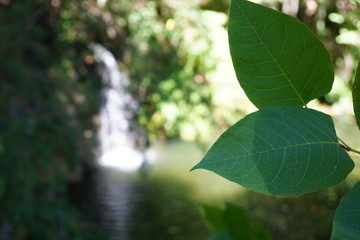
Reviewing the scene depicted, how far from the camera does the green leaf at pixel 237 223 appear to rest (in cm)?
62

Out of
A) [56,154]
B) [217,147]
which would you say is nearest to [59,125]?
[56,154]

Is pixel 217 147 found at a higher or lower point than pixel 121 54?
lower

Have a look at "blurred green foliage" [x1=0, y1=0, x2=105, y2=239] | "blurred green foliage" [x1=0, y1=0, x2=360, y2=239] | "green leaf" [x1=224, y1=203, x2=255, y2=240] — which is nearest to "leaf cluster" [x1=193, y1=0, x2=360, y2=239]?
"green leaf" [x1=224, y1=203, x2=255, y2=240]

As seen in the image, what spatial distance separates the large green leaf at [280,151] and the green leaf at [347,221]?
18 millimetres

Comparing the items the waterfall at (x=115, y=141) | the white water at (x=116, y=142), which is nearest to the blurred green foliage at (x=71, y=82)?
the waterfall at (x=115, y=141)

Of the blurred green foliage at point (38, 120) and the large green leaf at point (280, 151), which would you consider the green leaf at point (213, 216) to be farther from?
the blurred green foliage at point (38, 120)

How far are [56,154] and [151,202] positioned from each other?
1.73 m

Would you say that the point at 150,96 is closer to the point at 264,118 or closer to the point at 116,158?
the point at 116,158

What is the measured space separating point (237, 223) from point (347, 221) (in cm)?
43

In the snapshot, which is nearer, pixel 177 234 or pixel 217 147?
pixel 217 147

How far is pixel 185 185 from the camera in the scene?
5.23 m

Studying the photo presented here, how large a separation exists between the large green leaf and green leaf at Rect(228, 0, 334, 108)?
22 mm

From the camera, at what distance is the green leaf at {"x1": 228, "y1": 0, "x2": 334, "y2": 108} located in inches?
9.9

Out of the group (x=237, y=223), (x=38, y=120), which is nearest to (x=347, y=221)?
(x=237, y=223)
